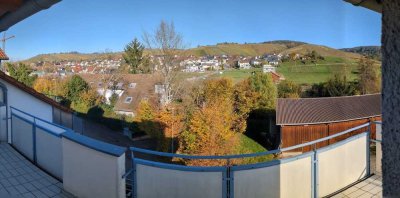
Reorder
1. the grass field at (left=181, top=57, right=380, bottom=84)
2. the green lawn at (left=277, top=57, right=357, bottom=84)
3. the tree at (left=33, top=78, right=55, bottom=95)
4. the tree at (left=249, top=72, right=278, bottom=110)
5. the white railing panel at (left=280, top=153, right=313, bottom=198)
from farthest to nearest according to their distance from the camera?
the green lawn at (left=277, top=57, right=357, bottom=84) → the grass field at (left=181, top=57, right=380, bottom=84) → the tree at (left=33, top=78, right=55, bottom=95) → the tree at (left=249, top=72, right=278, bottom=110) → the white railing panel at (left=280, top=153, right=313, bottom=198)

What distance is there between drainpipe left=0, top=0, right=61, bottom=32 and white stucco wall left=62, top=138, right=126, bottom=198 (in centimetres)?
166

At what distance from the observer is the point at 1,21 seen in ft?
6.02

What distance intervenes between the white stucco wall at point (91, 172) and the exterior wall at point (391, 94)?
2.45 m

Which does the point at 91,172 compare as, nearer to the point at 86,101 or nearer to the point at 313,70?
the point at 86,101

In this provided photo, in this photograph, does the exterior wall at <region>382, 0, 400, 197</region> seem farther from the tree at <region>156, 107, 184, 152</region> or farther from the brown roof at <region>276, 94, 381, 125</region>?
the brown roof at <region>276, 94, 381, 125</region>

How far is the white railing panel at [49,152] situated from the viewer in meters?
4.25

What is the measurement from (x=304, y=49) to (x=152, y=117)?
4479 cm

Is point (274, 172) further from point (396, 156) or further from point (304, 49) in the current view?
point (304, 49)

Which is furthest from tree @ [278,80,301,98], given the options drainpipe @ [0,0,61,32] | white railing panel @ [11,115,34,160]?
drainpipe @ [0,0,61,32]

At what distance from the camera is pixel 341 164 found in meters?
3.99

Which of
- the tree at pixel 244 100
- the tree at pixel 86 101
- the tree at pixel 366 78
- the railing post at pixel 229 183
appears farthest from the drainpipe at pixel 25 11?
the tree at pixel 366 78

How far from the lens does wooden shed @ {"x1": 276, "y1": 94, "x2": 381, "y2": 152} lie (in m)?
19.8

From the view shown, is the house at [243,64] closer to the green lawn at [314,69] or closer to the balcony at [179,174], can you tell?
the green lawn at [314,69]

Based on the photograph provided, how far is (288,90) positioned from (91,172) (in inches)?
1198
